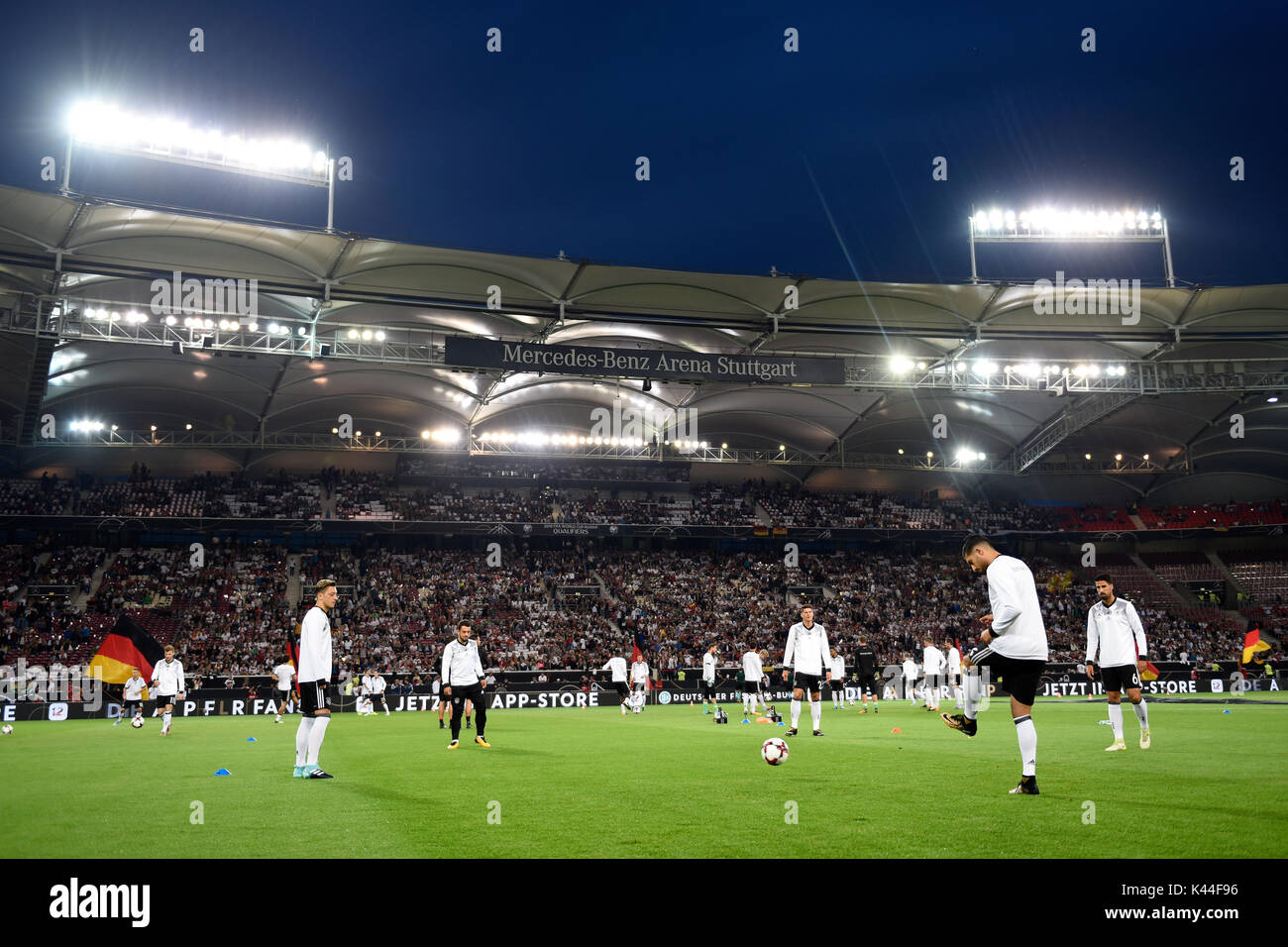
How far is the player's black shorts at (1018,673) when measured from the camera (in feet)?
26.8

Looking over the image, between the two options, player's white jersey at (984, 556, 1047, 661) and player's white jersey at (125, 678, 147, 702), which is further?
player's white jersey at (125, 678, 147, 702)

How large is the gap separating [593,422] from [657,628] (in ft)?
39.4

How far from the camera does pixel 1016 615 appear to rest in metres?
8.15

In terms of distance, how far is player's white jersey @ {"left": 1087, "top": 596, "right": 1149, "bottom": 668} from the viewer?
12.6 metres

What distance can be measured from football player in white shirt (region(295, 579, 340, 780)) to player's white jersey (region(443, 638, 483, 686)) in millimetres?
4889

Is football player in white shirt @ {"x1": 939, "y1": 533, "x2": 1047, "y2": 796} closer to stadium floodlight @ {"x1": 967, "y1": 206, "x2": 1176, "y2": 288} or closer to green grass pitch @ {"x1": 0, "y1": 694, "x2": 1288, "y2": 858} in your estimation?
green grass pitch @ {"x1": 0, "y1": 694, "x2": 1288, "y2": 858}

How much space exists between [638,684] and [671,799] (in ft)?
67.7

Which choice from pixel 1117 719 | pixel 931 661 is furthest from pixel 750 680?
pixel 1117 719

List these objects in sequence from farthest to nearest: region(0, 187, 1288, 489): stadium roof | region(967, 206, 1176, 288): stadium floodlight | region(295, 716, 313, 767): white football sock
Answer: region(967, 206, 1176, 288): stadium floodlight
region(0, 187, 1288, 489): stadium roof
region(295, 716, 313, 767): white football sock

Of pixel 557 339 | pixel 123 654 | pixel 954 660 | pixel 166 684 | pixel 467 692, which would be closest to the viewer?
pixel 467 692

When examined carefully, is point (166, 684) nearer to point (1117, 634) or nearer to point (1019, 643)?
point (1019, 643)

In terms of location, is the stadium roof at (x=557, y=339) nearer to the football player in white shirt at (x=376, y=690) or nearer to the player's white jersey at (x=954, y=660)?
the football player in white shirt at (x=376, y=690)

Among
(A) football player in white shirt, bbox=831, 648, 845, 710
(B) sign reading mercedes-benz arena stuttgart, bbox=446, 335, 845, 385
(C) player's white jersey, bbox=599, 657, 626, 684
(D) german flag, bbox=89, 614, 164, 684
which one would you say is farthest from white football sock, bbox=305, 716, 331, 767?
(B) sign reading mercedes-benz arena stuttgart, bbox=446, 335, 845, 385

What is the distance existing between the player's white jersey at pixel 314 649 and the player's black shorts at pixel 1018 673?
733 cm
